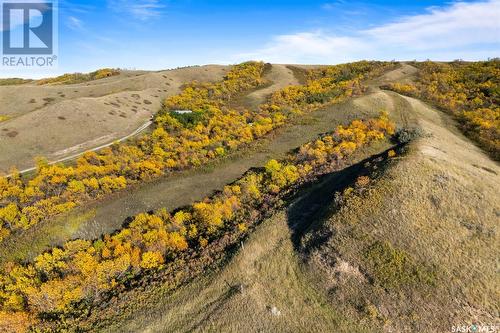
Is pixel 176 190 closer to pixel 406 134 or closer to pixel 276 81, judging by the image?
pixel 406 134

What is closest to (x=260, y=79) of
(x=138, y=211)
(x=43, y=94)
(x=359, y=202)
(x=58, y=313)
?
(x=43, y=94)

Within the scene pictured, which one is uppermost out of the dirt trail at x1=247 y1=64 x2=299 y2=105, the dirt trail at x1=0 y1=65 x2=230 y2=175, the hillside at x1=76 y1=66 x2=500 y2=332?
the dirt trail at x1=247 y1=64 x2=299 y2=105

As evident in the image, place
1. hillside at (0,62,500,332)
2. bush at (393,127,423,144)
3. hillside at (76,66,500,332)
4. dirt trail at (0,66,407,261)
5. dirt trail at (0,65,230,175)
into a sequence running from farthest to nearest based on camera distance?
1. dirt trail at (0,65,230,175)
2. bush at (393,127,423,144)
3. dirt trail at (0,66,407,261)
4. hillside at (0,62,500,332)
5. hillside at (76,66,500,332)

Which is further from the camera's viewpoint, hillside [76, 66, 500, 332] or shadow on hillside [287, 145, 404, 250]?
shadow on hillside [287, 145, 404, 250]

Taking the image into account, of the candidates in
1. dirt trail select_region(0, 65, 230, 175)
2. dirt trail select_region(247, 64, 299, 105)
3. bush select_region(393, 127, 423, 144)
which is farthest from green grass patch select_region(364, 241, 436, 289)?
dirt trail select_region(247, 64, 299, 105)

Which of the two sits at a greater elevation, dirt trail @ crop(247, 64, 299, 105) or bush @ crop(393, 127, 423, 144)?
dirt trail @ crop(247, 64, 299, 105)

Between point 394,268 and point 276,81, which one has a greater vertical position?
point 276,81

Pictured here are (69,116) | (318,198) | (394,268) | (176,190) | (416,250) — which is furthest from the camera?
(69,116)

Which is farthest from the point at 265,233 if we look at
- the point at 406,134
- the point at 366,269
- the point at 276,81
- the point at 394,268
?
the point at 276,81

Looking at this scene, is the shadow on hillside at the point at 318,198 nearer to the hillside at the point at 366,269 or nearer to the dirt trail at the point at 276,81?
the hillside at the point at 366,269

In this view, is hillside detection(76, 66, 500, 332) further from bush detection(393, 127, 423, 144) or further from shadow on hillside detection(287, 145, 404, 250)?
bush detection(393, 127, 423, 144)

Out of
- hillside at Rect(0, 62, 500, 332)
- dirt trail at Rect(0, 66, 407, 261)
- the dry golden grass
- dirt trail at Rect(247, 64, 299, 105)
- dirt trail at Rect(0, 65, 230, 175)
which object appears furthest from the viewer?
dirt trail at Rect(247, 64, 299, 105)
